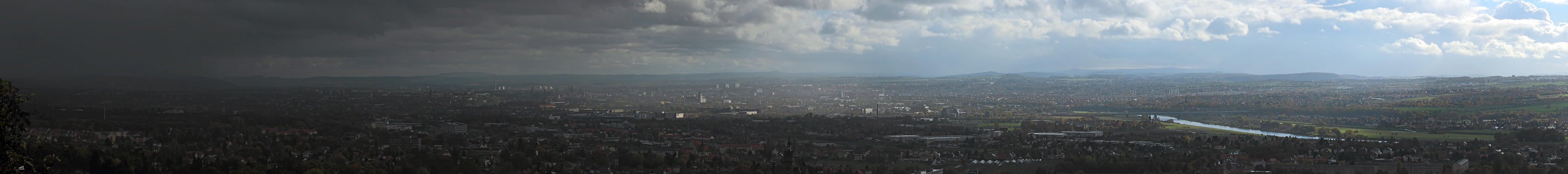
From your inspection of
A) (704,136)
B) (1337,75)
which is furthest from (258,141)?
(1337,75)

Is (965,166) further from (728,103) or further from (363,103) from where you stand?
(363,103)

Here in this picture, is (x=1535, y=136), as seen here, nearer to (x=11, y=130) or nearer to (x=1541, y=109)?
(x=1541, y=109)

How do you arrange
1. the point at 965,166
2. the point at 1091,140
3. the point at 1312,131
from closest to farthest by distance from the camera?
the point at 965,166 < the point at 1091,140 < the point at 1312,131

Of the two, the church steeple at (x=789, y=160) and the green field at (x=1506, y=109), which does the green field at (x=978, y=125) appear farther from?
the green field at (x=1506, y=109)

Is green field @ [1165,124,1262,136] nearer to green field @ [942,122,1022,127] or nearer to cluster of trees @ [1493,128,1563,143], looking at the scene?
green field @ [942,122,1022,127]

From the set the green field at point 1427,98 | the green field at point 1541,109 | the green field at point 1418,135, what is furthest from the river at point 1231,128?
the green field at point 1427,98

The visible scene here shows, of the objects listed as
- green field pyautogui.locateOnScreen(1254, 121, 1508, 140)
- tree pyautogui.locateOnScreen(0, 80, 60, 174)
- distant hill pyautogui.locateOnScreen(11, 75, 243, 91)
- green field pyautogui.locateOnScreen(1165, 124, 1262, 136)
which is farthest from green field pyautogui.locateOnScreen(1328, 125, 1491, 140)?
distant hill pyautogui.locateOnScreen(11, 75, 243, 91)
